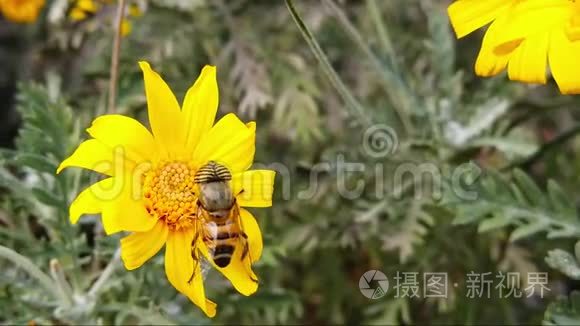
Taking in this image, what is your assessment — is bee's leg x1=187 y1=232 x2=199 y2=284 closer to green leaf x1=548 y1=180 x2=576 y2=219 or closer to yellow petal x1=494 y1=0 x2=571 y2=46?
yellow petal x1=494 y1=0 x2=571 y2=46

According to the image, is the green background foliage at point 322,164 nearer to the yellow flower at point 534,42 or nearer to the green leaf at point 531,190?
the green leaf at point 531,190

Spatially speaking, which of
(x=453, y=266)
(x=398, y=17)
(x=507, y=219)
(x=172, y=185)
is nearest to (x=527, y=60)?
(x=507, y=219)

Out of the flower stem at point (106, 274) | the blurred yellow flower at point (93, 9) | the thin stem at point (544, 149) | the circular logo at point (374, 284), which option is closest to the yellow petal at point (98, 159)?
the flower stem at point (106, 274)

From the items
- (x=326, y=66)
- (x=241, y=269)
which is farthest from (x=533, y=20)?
(x=241, y=269)

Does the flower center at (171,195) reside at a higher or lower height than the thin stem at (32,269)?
higher

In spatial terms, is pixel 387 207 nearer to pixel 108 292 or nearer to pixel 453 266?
pixel 453 266
